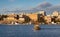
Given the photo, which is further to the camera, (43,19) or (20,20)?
(43,19)

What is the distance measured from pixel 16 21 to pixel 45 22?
2563 cm

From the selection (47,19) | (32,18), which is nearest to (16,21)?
(32,18)

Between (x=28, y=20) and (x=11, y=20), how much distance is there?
46.0 ft

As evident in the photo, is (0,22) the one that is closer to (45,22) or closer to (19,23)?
(19,23)

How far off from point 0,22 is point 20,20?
16.1 meters

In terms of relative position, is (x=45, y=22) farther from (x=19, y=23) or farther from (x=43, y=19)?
(x=19, y=23)

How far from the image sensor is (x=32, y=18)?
636ft

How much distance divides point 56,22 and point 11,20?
37006 mm

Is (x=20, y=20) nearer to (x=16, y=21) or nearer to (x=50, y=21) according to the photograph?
(x=16, y=21)

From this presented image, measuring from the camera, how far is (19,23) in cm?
18550

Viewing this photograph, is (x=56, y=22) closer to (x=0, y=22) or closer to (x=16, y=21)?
(x=16, y=21)

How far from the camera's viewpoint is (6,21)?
627 feet

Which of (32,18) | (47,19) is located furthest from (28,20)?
(47,19)

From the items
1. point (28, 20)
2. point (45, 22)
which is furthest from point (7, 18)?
point (45, 22)
